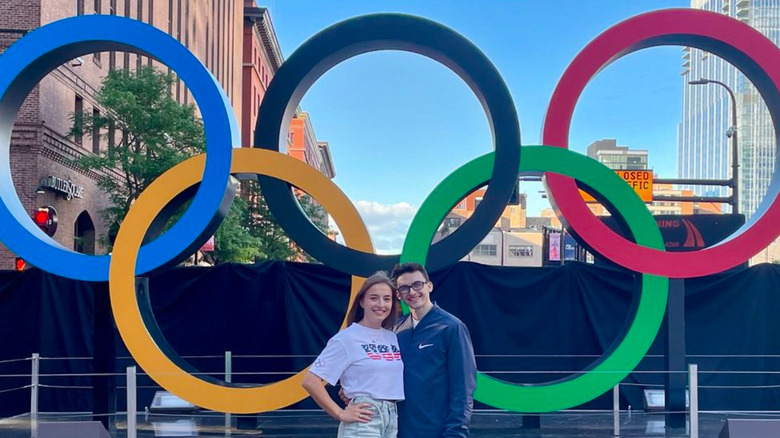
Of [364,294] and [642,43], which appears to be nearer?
[364,294]

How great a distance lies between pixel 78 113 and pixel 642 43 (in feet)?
62.7

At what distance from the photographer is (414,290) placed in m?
5.21

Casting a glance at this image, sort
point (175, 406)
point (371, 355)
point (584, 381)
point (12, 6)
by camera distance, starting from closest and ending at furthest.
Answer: point (371, 355), point (584, 381), point (175, 406), point (12, 6)

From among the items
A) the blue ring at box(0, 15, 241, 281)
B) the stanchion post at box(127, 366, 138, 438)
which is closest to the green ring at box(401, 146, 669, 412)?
the blue ring at box(0, 15, 241, 281)

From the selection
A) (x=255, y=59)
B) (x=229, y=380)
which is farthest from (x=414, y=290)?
(x=255, y=59)

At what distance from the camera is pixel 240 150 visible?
9.78m

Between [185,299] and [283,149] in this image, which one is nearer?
[283,149]

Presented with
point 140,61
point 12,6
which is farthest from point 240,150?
point 140,61

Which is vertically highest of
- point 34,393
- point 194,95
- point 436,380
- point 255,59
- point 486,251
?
point 255,59

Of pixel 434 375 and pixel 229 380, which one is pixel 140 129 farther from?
pixel 434 375

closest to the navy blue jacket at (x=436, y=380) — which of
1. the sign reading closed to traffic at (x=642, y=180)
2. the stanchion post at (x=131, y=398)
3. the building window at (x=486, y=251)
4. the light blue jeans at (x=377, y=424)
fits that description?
the light blue jeans at (x=377, y=424)

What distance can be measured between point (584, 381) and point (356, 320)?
5161mm

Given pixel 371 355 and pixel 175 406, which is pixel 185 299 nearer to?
pixel 175 406

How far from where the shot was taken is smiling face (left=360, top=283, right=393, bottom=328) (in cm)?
508
